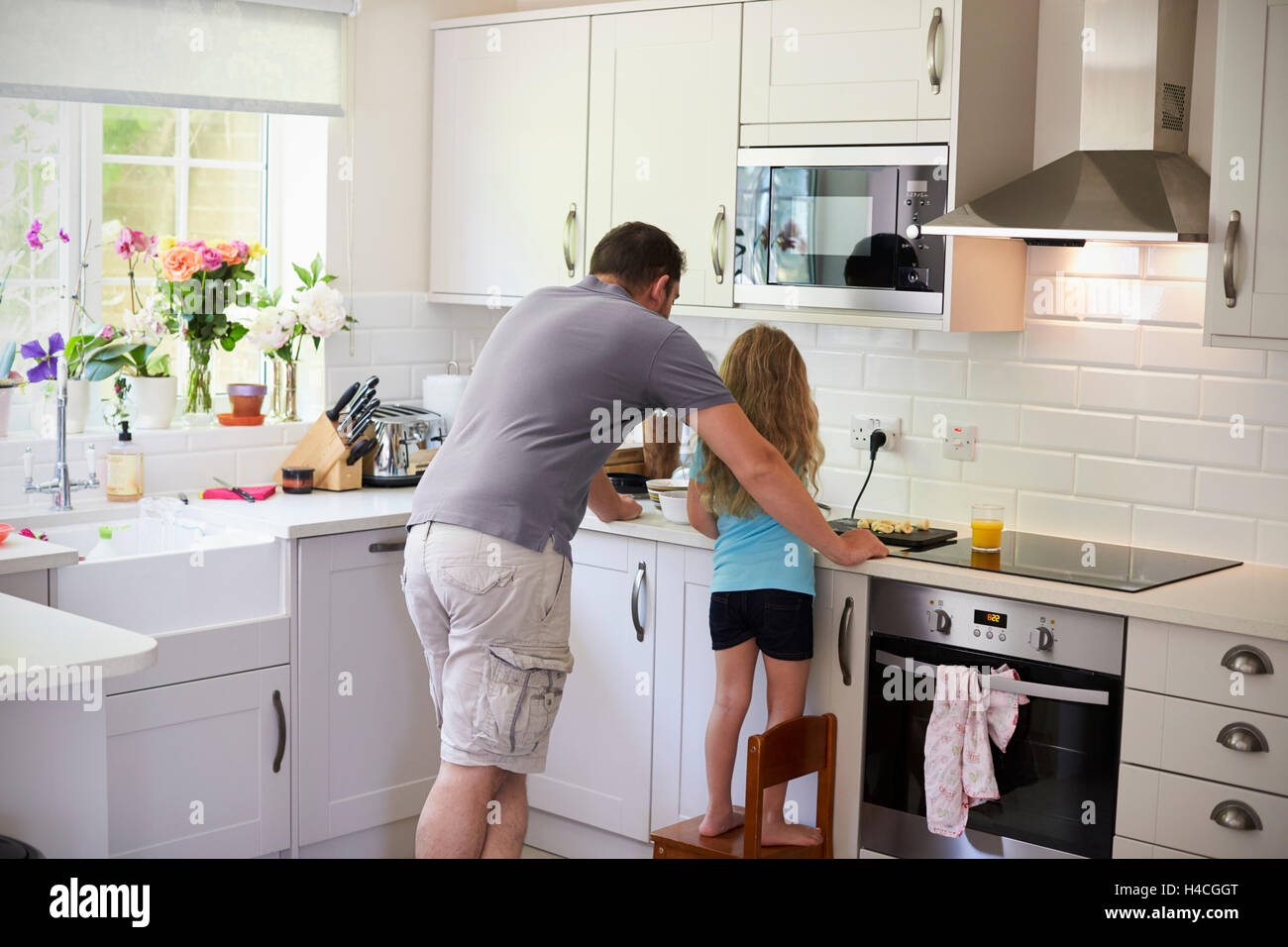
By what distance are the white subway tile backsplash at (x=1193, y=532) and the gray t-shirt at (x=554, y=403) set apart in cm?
116

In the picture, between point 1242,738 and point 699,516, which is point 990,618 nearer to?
point 1242,738

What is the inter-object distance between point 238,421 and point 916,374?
185cm

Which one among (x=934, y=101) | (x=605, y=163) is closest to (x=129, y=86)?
(x=605, y=163)

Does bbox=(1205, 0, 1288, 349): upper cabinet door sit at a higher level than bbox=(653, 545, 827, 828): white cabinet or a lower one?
higher

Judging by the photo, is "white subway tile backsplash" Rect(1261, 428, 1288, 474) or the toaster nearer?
"white subway tile backsplash" Rect(1261, 428, 1288, 474)

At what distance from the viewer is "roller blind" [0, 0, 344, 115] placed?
322 centimetres

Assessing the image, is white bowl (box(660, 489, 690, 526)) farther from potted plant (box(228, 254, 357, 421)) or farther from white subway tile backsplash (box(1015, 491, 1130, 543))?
potted plant (box(228, 254, 357, 421))

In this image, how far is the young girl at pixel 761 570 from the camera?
9.24ft

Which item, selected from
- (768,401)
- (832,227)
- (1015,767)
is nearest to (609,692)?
(768,401)

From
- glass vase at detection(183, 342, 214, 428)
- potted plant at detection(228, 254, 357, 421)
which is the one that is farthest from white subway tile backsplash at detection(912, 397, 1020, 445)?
glass vase at detection(183, 342, 214, 428)

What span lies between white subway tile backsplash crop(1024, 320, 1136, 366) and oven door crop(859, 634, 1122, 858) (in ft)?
2.67

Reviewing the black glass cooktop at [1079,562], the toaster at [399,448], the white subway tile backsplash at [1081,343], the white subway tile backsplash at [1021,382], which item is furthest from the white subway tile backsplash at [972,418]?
the toaster at [399,448]

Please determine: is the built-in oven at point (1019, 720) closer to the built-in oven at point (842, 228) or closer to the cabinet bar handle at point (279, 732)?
the built-in oven at point (842, 228)

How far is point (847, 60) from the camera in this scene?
309 cm
